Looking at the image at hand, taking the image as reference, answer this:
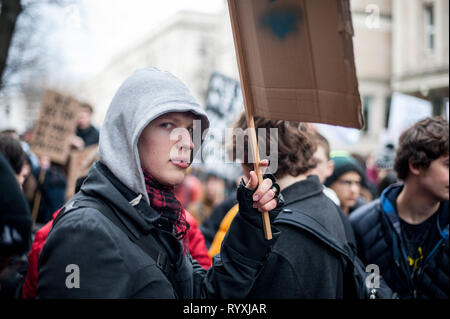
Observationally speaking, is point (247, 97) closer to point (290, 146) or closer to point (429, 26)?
point (290, 146)

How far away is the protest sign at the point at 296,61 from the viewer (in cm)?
166

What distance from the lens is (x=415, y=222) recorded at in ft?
9.61

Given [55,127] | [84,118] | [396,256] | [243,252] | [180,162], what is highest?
[84,118]

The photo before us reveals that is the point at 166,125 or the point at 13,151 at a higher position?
the point at 13,151

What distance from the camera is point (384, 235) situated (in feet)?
9.46

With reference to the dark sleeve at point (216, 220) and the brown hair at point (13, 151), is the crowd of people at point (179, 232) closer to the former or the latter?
the brown hair at point (13, 151)

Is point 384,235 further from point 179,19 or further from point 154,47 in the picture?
point 154,47

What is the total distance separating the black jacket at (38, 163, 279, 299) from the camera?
144 cm

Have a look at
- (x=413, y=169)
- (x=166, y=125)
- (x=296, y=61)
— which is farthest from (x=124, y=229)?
(x=413, y=169)

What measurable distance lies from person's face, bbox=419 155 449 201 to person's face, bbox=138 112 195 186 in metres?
1.86

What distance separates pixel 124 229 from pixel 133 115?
44 cm

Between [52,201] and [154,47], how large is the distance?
47495 mm

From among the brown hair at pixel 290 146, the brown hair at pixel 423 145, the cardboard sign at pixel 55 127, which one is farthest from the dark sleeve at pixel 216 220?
the brown hair at pixel 290 146
